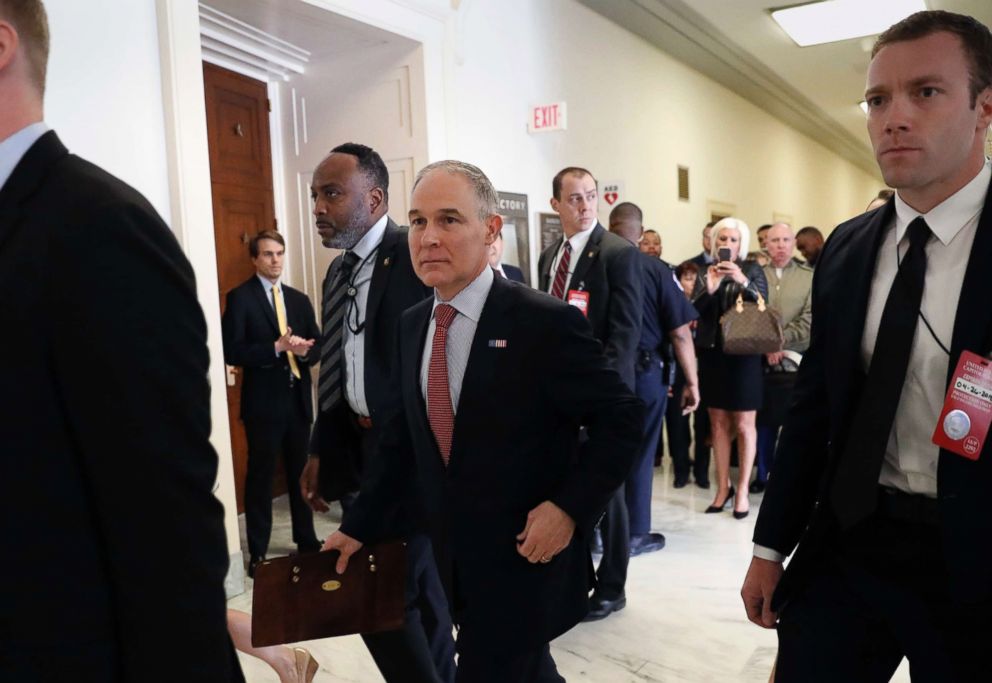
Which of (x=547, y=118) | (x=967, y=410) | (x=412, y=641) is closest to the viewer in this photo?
(x=967, y=410)

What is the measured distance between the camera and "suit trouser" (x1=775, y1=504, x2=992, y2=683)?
1.39m

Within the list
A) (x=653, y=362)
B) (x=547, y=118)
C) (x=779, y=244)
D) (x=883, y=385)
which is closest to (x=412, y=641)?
(x=883, y=385)

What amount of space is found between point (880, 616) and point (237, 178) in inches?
187

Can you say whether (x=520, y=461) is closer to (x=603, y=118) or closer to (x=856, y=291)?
(x=856, y=291)

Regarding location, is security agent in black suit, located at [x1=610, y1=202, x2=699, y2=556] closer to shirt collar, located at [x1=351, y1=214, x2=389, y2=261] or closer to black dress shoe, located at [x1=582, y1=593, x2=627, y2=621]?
black dress shoe, located at [x1=582, y1=593, x2=627, y2=621]

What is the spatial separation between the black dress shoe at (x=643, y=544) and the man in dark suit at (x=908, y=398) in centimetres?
273

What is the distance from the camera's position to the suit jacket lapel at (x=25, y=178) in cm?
87

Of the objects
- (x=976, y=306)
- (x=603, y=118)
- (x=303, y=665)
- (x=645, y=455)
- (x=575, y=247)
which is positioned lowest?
(x=303, y=665)

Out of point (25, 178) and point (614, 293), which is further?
point (614, 293)

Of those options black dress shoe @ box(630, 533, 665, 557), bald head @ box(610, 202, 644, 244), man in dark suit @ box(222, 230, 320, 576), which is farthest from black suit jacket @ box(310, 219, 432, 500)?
bald head @ box(610, 202, 644, 244)

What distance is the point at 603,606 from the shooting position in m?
3.44

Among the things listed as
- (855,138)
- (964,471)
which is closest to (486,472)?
(964,471)

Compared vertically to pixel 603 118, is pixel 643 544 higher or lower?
lower

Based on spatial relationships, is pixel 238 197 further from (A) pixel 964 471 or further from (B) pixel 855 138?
→ (B) pixel 855 138
